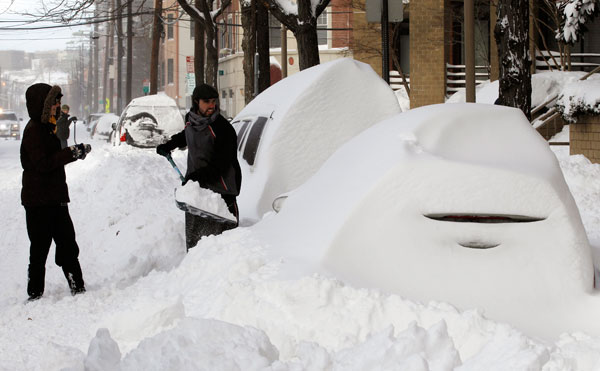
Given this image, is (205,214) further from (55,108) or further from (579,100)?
(579,100)

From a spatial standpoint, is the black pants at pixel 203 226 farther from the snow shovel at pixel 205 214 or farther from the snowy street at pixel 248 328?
the snowy street at pixel 248 328

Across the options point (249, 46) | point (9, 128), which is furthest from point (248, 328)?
point (9, 128)

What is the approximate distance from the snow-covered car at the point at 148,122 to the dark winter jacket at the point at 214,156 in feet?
51.4

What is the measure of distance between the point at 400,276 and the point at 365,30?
31427mm

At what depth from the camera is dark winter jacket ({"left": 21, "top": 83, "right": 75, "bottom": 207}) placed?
711 cm

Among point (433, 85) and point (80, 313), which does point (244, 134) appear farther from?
point (433, 85)

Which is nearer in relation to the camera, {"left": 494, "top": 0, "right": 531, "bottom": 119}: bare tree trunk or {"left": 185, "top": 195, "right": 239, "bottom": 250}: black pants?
{"left": 185, "top": 195, "right": 239, "bottom": 250}: black pants

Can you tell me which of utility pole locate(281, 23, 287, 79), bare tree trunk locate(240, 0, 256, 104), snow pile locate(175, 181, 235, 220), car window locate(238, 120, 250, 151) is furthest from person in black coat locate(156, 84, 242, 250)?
utility pole locate(281, 23, 287, 79)

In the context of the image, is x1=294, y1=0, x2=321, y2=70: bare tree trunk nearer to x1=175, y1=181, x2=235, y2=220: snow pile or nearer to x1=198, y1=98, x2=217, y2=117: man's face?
x1=198, y1=98, x2=217, y2=117: man's face

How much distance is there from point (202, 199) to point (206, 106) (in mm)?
790

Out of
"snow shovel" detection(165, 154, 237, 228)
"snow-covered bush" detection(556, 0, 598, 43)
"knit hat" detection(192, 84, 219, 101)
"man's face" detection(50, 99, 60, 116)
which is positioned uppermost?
"snow-covered bush" detection(556, 0, 598, 43)

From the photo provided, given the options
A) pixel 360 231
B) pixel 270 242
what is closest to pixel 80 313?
pixel 270 242

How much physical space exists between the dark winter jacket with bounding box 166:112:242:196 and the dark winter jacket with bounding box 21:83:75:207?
3.37 ft

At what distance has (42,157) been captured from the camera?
7094mm
